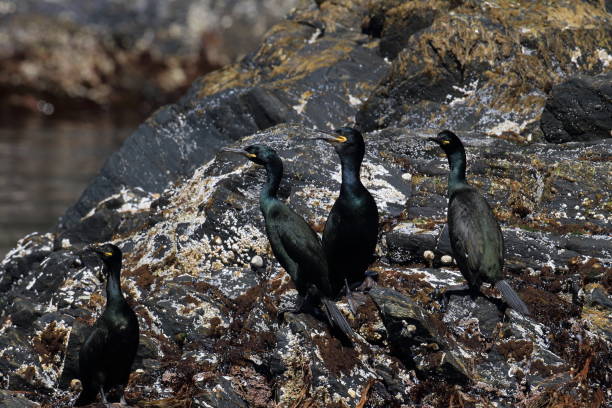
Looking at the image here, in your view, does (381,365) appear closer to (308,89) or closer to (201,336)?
(201,336)

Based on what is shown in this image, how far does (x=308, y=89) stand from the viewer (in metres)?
14.2

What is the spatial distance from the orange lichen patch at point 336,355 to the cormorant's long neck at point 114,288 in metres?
1.98

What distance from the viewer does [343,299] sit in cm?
802

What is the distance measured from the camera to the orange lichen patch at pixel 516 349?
7.44 m

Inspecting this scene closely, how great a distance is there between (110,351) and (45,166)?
1877 inches

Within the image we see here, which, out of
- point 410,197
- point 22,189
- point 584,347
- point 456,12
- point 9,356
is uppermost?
point 456,12

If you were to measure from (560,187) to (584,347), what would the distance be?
2741mm

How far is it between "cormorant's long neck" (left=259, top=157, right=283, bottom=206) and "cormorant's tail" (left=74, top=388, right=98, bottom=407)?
2.49m

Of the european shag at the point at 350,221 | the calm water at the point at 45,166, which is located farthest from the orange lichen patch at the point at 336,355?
the calm water at the point at 45,166

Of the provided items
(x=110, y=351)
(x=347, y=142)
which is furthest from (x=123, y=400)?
(x=347, y=142)

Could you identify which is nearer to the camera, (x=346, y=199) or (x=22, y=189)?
(x=346, y=199)

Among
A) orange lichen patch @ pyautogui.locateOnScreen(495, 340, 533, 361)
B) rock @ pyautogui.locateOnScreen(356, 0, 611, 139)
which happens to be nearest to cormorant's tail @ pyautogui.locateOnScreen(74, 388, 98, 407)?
orange lichen patch @ pyautogui.locateOnScreen(495, 340, 533, 361)


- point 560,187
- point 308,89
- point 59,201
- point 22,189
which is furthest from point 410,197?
point 22,189

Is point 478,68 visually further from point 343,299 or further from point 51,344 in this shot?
point 51,344
